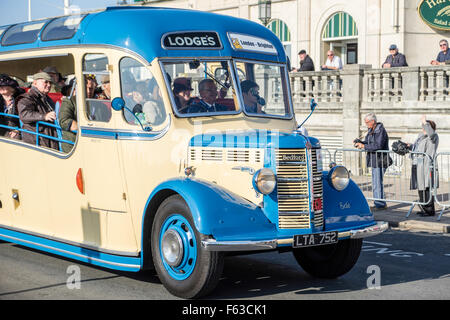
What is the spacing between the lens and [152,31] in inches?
333

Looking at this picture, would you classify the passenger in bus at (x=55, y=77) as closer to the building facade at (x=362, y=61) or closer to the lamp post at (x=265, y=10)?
the building facade at (x=362, y=61)

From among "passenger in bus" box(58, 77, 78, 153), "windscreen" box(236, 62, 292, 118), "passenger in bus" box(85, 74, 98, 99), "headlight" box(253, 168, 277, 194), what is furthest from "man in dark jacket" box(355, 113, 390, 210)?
"headlight" box(253, 168, 277, 194)

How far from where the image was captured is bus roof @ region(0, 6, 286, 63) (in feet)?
27.7

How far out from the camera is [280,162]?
303 inches

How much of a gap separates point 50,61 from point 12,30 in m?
0.64

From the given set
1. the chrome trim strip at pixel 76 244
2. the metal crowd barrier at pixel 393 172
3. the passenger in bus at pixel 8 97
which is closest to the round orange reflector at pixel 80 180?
the chrome trim strip at pixel 76 244

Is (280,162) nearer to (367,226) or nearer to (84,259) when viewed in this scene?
(367,226)

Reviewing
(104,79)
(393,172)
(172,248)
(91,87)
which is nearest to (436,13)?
(393,172)

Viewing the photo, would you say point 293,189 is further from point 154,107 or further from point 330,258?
point 154,107

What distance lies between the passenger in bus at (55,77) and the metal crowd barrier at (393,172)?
5990mm

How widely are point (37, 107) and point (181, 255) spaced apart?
3484mm

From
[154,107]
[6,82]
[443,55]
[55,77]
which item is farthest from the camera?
[443,55]

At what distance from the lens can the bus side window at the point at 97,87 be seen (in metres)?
8.69

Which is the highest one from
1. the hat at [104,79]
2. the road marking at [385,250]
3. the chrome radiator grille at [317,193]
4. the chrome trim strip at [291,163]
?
the hat at [104,79]
